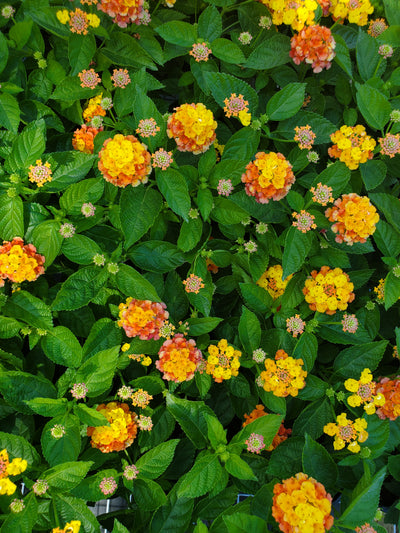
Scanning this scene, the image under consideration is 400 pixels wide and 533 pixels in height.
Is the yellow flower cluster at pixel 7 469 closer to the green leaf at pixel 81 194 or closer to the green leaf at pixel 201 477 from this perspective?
the green leaf at pixel 201 477

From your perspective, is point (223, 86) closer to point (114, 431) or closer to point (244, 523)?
point (114, 431)

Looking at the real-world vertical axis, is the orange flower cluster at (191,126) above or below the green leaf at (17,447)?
above

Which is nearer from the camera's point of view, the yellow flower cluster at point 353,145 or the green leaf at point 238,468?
the green leaf at point 238,468

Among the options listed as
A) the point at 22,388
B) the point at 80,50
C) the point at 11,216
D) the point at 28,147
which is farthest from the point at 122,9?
the point at 22,388

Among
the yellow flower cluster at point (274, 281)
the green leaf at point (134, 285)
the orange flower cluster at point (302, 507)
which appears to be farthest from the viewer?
the yellow flower cluster at point (274, 281)

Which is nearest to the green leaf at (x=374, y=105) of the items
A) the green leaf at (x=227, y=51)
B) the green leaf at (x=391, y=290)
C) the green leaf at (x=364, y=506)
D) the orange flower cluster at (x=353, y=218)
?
the orange flower cluster at (x=353, y=218)

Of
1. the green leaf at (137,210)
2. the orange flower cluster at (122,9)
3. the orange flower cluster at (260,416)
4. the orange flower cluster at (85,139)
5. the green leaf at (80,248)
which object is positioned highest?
the orange flower cluster at (122,9)

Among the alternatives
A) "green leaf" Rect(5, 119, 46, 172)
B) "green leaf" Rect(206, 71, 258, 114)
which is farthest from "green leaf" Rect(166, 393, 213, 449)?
"green leaf" Rect(206, 71, 258, 114)

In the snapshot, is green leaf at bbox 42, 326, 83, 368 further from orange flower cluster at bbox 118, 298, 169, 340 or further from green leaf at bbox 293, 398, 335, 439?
green leaf at bbox 293, 398, 335, 439
